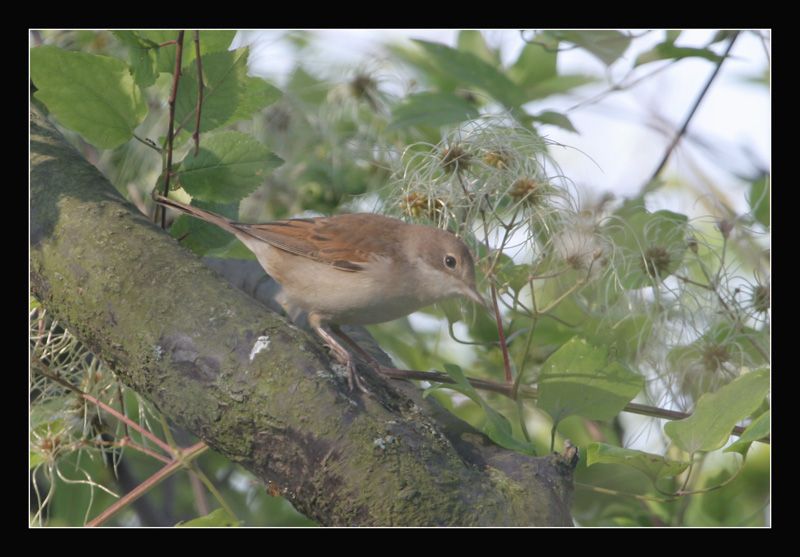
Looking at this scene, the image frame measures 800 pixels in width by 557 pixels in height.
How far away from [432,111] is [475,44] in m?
1.04

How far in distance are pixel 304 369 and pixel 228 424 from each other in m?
0.26

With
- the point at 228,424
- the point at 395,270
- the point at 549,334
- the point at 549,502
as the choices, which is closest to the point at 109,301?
the point at 228,424

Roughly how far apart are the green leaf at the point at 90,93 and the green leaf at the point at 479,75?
4.33 ft

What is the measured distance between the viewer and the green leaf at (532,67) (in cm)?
378

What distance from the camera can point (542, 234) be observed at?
9.78ft

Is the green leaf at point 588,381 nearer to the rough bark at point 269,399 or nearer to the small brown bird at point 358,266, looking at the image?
the rough bark at point 269,399

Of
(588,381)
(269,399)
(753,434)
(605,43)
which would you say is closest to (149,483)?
(269,399)

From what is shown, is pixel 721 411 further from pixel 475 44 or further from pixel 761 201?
pixel 475 44

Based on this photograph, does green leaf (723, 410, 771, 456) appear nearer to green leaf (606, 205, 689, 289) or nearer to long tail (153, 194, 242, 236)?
green leaf (606, 205, 689, 289)

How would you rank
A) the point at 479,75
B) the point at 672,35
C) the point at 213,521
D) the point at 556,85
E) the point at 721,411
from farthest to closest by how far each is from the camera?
1. the point at 556,85
2. the point at 479,75
3. the point at 672,35
4. the point at 213,521
5. the point at 721,411

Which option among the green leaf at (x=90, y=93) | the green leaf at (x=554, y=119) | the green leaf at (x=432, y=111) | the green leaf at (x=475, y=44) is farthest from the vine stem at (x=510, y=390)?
the green leaf at (x=475, y=44)

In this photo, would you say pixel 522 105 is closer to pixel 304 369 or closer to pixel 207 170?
pixel 207 170

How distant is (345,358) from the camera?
2.59 m

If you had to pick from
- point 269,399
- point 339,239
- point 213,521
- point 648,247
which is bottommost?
point 213,521
